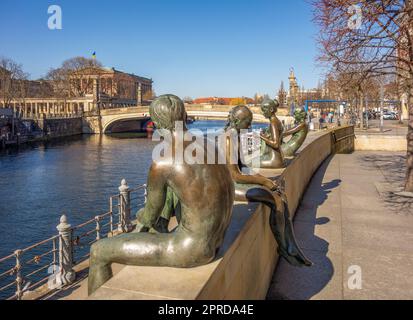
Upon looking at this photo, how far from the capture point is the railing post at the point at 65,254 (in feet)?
21.4

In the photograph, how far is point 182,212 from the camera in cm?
266

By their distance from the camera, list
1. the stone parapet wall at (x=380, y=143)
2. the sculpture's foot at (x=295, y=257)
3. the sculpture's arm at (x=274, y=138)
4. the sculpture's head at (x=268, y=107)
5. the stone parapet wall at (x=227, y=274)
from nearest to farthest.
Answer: the stone parapet wall at (x=227, y=274)
the sculpture's foot at (x=295, y=257)
the sculpture's arm at (x=274, y=138)
the sculpture's head at (x=268, y=107)
the stone parapet wall at (x=380, y=143)

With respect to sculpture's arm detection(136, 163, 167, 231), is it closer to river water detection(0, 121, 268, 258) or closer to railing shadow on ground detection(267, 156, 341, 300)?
railing shadow on ground detection(267, 156, 341, 300)

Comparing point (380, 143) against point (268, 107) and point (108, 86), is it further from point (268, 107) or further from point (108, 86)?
point (108, 86)

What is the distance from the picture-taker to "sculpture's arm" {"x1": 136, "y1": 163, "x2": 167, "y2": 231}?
8.53 ft

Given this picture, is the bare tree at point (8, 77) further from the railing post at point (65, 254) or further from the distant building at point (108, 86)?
the railing post at point (65, 254)

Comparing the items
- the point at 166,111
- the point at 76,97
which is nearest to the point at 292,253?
the point at 166,111

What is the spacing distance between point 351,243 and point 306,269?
1357 millimetres

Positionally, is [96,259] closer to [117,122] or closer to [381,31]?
[381,31]

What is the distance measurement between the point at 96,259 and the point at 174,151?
3.12ft

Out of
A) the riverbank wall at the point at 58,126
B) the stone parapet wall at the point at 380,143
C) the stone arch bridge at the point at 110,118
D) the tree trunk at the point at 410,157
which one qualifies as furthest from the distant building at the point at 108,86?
the tree trunk at the point at 410,157

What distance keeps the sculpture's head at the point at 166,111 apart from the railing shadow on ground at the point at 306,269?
257cm

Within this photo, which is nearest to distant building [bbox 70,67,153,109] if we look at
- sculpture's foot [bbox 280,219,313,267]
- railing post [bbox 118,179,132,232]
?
railing post [bbox 118,179,132,232]

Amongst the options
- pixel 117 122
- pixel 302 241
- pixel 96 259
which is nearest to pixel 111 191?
pixel 302 241
